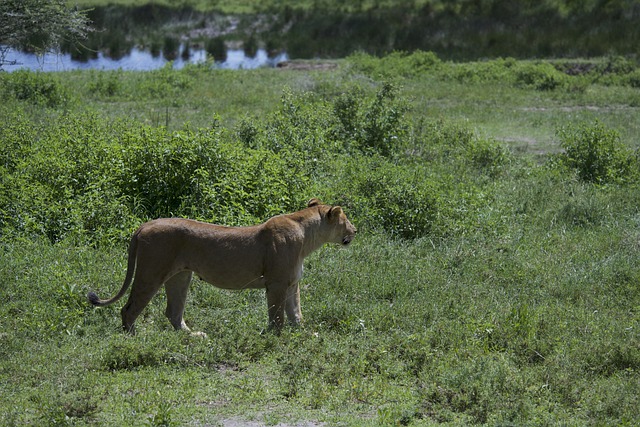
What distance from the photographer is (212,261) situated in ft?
27.3

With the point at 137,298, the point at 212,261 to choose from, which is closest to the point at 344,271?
the point at 212,261

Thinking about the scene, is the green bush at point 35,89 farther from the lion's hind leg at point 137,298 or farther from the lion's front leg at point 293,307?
the lion's front leg at point 293,307

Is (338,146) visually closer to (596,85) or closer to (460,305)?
(460,305)

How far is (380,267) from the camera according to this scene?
10461 mm

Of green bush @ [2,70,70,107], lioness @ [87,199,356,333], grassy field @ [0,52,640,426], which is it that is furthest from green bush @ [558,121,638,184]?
green bush @ [2,70,70,107]

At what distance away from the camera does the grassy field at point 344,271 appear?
276 inches

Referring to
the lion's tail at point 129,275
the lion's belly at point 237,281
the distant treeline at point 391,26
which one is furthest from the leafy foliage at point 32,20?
the distant treeline at point 391,26

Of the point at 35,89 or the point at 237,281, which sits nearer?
the point at 237,281

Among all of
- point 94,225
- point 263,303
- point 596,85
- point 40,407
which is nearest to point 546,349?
point 263,303

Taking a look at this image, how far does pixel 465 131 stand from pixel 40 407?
Answer: 39.9 feet

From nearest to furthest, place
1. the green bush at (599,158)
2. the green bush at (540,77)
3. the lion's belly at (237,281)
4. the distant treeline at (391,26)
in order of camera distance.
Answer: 1. the lion's belly at (237,281)
2. the green bush at (599,158)
3. the green bush at (540,77)
4. the distant treeline at (391,26)

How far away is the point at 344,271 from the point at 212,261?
228 cm

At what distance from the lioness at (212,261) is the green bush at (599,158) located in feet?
26.9

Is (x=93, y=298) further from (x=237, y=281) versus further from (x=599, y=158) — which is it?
(x=599, y=158)
